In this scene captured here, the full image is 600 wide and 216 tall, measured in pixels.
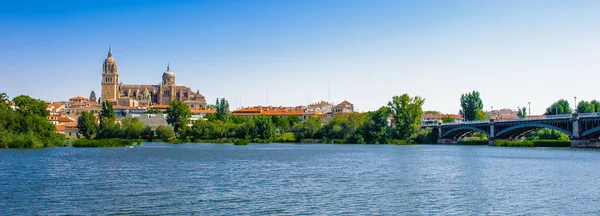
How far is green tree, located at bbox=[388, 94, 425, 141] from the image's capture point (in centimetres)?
10381

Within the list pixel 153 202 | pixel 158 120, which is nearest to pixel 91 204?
pixel 153 202

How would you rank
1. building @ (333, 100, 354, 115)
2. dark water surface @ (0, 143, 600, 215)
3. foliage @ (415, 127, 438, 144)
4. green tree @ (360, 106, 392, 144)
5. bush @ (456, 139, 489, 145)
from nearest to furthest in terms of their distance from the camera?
dark water surface @ (0, 143, 600, 215) → bush @ (456, 139, 489, 145) → green tree @ (360, 106, 392, 144) → foliage @ (415, 127, 438, 144) → building @ (333, 100, 354, 115)

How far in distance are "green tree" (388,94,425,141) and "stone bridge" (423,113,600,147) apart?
596 centimetres

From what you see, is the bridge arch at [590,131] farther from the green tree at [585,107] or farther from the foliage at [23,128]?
the foliage at [23,128]

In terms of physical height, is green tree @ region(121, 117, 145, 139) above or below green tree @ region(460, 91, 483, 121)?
below

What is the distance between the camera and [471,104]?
135250mm

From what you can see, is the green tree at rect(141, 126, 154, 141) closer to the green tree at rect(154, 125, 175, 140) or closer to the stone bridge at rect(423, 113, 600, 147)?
the green tree at rect(154, 125, 175, 140)

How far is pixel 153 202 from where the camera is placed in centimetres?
2516

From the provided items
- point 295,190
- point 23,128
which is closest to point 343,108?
point 23,128

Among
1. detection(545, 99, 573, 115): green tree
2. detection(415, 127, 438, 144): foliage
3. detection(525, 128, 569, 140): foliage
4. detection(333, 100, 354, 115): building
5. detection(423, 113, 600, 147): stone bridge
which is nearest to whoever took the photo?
detection(423, 113, 600, 147): stone bridge

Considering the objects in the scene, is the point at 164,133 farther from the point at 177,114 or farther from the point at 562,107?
the point at 562,107

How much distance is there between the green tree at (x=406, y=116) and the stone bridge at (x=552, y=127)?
596cm

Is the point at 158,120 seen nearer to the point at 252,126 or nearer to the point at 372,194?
the point at 252,126

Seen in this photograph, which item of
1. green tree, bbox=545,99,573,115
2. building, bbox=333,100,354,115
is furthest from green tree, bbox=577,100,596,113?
building, bbox=333,100,354,115
